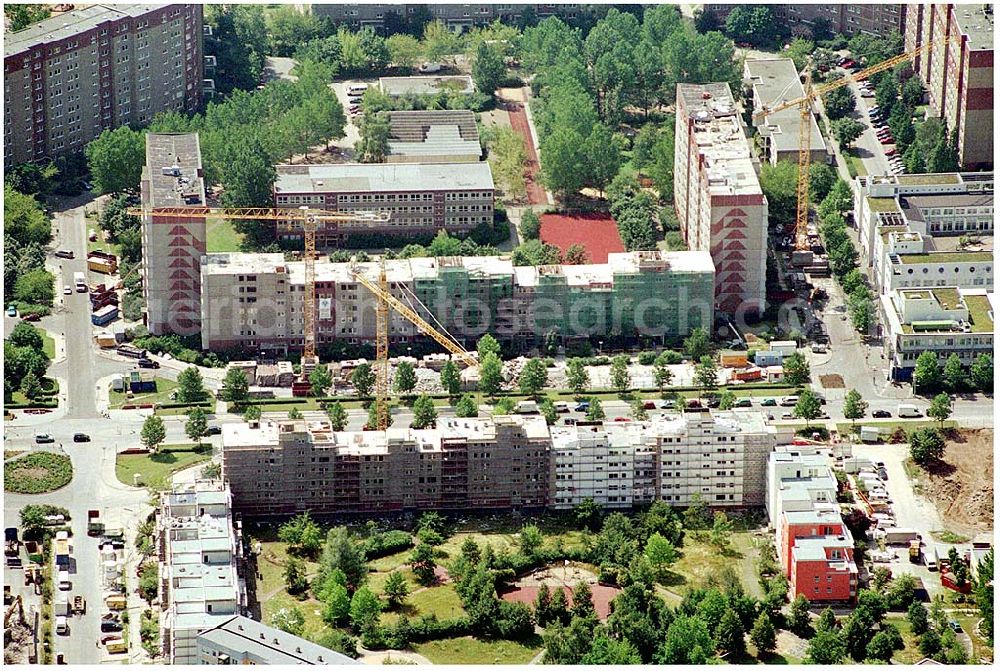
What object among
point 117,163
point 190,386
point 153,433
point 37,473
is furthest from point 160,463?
point 117,163

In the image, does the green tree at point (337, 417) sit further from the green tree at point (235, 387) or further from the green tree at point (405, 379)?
the green tree at point (235, 387)

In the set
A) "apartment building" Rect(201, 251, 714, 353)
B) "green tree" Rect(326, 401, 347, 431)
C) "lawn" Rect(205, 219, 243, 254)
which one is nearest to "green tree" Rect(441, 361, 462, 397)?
"apartment building" Rect(201, 251, 714, 353)

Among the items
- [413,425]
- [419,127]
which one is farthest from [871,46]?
[413,425]

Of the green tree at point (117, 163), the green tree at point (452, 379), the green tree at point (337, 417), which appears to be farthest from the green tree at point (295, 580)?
the green tree at point (117, 163)

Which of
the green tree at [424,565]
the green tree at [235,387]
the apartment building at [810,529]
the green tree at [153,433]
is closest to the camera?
the apartment building at [810,529]

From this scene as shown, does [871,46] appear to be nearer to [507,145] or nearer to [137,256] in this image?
[507,145]

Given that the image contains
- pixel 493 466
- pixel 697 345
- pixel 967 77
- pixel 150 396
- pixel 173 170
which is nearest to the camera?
pixel 493 466

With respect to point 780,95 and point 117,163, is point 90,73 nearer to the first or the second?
point 117,163

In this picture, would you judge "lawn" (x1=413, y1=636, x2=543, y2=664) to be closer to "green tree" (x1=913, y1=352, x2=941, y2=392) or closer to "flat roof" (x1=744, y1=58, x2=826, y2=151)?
"green tree" (x1=913, y1=352, x2=941, y2=392)
